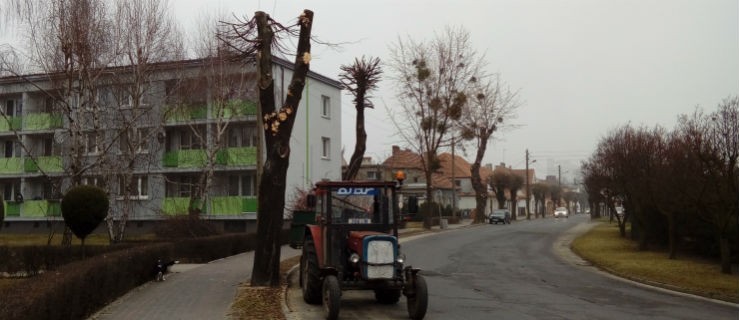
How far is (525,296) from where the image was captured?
13578mm

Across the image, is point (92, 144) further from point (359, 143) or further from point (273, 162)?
point (273, 162)

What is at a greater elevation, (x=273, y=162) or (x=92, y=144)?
(x=92, y=144)

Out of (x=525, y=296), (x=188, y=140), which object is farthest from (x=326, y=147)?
(x=525, y=296)

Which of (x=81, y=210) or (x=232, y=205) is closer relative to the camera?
(x=81, y=210)

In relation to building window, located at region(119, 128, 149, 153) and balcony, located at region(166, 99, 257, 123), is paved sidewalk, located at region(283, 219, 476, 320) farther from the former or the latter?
balcony, located at region(166, 99, 257, 123)

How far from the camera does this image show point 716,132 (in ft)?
62.8

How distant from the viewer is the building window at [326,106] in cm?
4122

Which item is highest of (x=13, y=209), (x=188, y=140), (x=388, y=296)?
(x=188, y=140)

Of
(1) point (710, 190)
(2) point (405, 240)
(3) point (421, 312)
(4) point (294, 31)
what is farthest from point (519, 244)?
(3) point (421, 312)

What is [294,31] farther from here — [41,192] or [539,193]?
[539,193]

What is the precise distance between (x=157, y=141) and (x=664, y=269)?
24.3m

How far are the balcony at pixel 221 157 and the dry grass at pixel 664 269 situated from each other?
59.1ft

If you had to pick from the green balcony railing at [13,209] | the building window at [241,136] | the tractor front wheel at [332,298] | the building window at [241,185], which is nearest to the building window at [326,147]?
the building window at [241,136]

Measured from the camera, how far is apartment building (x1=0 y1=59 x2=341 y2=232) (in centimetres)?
2584
